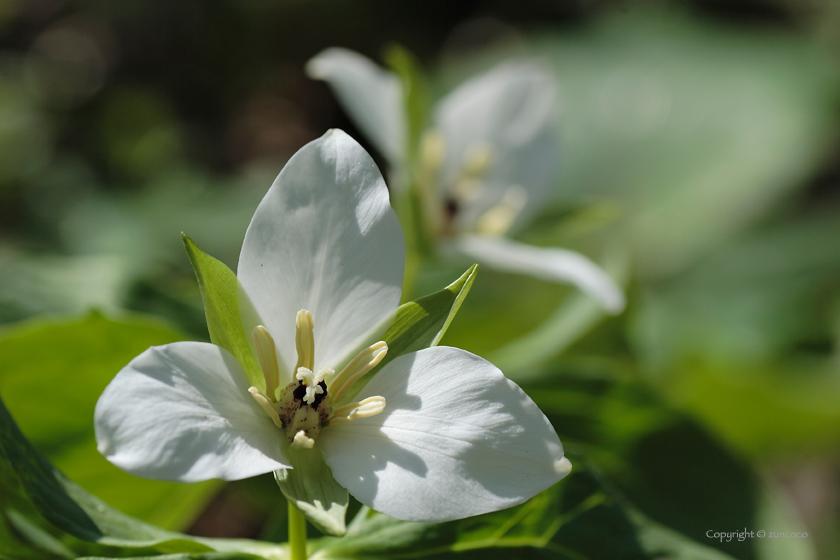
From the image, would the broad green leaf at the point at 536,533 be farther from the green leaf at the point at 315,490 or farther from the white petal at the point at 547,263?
the white petal at the point at 547,263

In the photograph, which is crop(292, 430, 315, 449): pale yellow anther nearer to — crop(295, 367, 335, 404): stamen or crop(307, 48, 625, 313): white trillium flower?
crop(295, 367, 335, 404): stamen

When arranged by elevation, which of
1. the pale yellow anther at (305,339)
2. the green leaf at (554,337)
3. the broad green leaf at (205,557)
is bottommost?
the green leaf at (554,337)

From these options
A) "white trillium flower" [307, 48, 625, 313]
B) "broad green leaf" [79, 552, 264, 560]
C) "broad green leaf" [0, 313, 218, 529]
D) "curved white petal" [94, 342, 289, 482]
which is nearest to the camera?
"curved white petal" [94, 342, 289, 482]

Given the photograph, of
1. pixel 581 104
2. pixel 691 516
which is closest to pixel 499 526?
pixel 691 516

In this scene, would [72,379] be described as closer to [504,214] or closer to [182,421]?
[182,421]

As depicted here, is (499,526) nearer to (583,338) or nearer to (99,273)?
(583,338)

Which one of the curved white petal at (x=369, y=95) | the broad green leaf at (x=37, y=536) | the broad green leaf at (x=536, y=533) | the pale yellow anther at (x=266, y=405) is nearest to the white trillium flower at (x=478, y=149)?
the curved white petal at (x=369, y=95)

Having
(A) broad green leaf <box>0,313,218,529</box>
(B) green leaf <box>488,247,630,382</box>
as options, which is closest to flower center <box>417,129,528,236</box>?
(B) green leaf <box>488,247,630,382</box>
